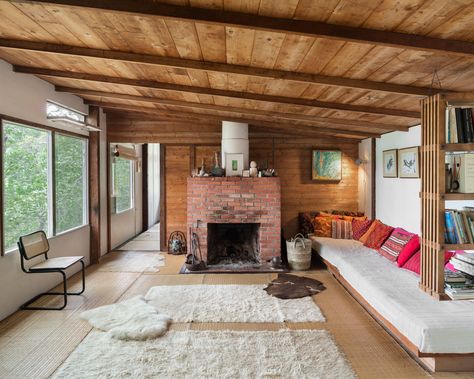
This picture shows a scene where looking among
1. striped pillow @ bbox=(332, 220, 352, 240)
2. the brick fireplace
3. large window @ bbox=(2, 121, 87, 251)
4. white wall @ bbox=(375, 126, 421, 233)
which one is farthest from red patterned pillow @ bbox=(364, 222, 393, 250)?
large window @ bbox=(2, 121, 87, 251)

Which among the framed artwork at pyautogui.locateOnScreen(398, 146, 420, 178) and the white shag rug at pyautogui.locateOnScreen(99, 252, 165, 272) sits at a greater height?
the framed artwork at pyautogui.locateOnScreen(398, 146, 420, 178)

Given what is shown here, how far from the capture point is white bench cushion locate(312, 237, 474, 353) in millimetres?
2395

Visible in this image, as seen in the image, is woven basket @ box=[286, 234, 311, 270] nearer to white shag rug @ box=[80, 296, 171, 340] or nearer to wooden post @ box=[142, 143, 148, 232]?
white shag rug @ box=[80, 296, 171, 340]

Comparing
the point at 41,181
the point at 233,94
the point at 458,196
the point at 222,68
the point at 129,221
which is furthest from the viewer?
the point at 129,221

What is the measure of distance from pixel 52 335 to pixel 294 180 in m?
4.56

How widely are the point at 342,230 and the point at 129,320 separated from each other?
3.70 meters

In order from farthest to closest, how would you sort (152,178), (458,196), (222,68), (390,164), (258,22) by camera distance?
(152,178) → (390,164) → (222,68) → (458,196) → (258,22)

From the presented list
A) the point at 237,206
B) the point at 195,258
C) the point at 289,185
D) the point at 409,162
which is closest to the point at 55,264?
the point at 195,258

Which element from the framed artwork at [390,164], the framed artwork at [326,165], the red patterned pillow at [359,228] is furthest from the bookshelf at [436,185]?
the framed artwork at [326,165]

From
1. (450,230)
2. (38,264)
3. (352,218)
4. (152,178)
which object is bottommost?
(38,264)

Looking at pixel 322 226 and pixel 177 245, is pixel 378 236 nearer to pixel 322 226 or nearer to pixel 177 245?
pixel 322 226

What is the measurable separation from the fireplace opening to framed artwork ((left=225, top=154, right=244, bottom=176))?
2.97 ft

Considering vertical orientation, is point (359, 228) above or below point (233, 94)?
below

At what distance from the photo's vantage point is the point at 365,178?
621 centimetres
